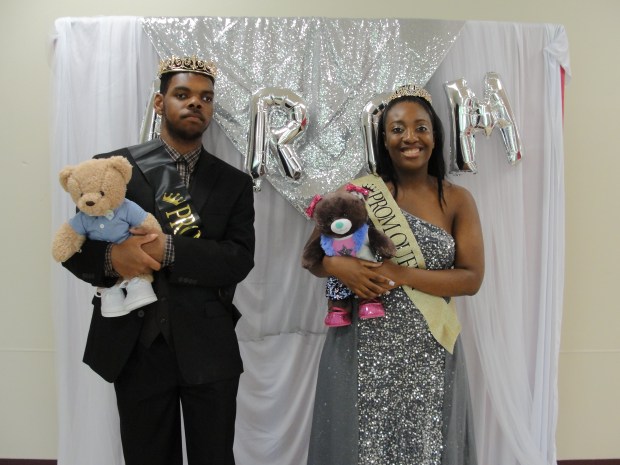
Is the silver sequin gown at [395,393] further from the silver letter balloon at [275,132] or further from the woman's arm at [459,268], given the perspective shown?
the silver letter balloon at [275,132]

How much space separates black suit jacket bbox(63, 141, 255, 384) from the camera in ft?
4.39

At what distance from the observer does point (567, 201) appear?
230 cm

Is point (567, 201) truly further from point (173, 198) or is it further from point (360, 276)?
point (173, 198)

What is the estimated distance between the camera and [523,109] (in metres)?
2.09

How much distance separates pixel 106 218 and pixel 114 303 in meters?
0.21

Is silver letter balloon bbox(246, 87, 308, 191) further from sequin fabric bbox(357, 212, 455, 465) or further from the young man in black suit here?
sequin fabric bbox(357, 212, 455, 465)

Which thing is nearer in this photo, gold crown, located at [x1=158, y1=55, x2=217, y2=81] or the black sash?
the black sash

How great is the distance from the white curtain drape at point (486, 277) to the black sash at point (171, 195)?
0.60 m

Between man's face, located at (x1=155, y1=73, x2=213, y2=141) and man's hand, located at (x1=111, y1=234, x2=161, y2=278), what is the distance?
1.07ft

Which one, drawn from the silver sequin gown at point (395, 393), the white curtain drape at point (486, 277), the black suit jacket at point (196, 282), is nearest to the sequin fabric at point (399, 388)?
the silver sequin gown at point (395, 393)

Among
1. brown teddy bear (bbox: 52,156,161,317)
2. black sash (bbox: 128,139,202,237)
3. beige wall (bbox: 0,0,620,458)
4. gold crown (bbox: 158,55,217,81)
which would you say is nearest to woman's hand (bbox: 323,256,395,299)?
black sash (bbox: 128,139,202,237)

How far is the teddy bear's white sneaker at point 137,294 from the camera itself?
131 centimetres

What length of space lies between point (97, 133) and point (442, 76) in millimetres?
1308

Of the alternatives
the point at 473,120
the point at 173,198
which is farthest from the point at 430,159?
the point at 173,198
